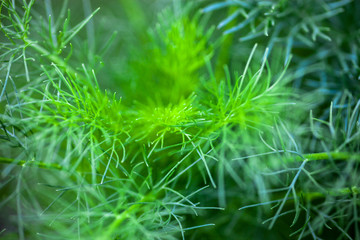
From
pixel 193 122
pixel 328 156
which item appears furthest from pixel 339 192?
pixel 193 122

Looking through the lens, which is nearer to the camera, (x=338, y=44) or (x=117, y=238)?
(x=117, y=238)

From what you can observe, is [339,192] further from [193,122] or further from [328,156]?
[193,122]

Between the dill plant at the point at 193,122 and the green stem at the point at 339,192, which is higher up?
the dill plant at the point at 193,122

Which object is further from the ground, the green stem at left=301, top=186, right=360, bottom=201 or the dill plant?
the dill plant

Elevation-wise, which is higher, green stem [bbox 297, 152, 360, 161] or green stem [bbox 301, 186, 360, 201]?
green stem [bbox 297, 152, 360, 161]

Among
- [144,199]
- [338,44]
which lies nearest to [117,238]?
[144,199]

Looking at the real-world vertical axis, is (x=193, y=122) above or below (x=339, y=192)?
above

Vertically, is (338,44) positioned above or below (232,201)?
above

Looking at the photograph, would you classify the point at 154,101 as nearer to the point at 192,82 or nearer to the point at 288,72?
the point at 192,82
